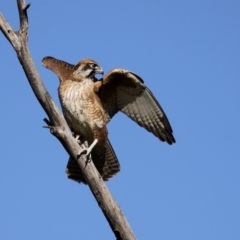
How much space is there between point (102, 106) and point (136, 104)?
1.58 feet

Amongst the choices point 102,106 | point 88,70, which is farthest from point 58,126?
point 88,70

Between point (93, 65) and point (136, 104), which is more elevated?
point (93, 65)

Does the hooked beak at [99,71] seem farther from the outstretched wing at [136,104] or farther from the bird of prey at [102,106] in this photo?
the outstretched wing at [136,104]

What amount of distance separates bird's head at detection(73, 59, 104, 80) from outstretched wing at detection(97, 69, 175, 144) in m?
0.29

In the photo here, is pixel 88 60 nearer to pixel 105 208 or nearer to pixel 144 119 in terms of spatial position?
pixel 144 119

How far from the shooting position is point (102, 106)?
9.55 meters

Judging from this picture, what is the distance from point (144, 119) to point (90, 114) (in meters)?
0.77

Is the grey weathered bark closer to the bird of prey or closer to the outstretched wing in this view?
the bird of prey

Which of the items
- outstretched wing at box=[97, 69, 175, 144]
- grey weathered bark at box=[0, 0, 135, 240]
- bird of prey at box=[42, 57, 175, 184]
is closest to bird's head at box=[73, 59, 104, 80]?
bird of prey at box=[42, 57, 175, 184]

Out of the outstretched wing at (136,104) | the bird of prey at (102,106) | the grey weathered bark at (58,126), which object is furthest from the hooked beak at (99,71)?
the grey weathered bark at (58,126)

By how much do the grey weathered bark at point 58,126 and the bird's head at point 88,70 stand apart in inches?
81.7

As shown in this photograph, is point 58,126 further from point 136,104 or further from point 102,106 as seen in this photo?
point 136,104

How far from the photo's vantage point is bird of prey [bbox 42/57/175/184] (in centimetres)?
937

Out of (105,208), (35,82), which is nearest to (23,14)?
(35,82)
